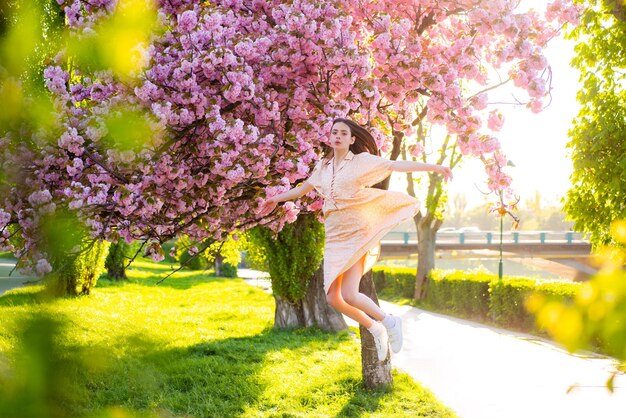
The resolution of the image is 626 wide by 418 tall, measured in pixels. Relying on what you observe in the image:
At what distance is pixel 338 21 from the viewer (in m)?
6.47

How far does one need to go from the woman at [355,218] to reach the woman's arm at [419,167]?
1 cm

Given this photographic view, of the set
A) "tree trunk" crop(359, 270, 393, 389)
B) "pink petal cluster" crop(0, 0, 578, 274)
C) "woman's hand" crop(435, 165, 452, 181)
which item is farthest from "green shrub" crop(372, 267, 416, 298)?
"woman's hand" crop(435, 165, 452, 181)

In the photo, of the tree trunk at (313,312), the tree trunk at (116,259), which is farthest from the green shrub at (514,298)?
the tree trunk at (116,259)

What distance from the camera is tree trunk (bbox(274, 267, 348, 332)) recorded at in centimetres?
1455

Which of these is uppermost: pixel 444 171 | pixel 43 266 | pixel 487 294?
pixel 444 171

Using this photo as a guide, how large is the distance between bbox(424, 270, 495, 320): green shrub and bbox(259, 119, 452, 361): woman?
14.4 metres

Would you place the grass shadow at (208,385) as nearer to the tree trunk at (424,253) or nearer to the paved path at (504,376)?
the paved path at (504,376)

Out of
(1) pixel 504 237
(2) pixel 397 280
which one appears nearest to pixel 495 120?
(2) pixel 397 280

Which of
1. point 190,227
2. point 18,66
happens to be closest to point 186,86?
point 190,227

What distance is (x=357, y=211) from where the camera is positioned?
5.88 meters

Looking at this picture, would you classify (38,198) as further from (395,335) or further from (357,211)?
(395,335)

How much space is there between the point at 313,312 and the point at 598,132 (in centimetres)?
908

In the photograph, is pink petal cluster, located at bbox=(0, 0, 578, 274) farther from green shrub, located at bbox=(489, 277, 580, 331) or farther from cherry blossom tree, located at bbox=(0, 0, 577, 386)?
green shrub, located at bbox=(489, 277, 580, 331)

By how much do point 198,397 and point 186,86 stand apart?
4031mm
